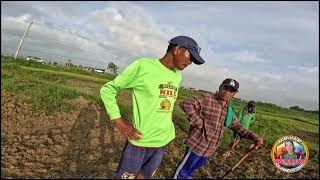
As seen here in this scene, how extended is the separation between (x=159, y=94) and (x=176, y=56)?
33 cm

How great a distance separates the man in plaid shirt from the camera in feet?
15.1

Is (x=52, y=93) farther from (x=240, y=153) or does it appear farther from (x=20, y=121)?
(x=240, y=153)

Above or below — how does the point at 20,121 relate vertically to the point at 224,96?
below

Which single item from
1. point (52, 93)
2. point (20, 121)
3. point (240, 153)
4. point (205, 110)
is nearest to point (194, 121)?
point (205, 110)

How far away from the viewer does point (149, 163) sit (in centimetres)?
348

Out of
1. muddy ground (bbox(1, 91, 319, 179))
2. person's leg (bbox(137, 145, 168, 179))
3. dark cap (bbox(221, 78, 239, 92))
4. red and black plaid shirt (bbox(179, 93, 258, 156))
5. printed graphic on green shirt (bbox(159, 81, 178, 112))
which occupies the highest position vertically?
dark cap (bbox(221, 78, 239, 92))

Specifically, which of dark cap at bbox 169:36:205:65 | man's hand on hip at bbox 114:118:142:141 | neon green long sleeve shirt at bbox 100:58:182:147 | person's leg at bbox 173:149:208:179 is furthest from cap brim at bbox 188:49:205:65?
person's leg at bbox 173:149:208:179

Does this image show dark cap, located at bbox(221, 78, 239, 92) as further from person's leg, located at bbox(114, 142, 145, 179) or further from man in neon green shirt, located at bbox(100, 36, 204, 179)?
person's leg, located at bbox(114, 142, 145, 179)

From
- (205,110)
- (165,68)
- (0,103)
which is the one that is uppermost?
(165,68)

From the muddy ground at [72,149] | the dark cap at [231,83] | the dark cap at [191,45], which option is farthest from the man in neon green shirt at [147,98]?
the muddy ground at [72,149]

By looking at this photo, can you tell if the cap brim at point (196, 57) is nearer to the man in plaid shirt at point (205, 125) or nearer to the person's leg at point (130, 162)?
the person's leg at point (130, 162)

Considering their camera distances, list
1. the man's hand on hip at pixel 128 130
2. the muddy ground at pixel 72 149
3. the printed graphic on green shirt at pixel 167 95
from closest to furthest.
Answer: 1. the man's hand on hip at pixel 128 130
2. the printed graphic on green shirt at pixel 167 95
3. the muddy ground at pixel 72 149

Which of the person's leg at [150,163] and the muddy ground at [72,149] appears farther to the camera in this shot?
the muddy ground at [72,149]

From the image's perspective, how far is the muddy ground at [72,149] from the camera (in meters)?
5.93
